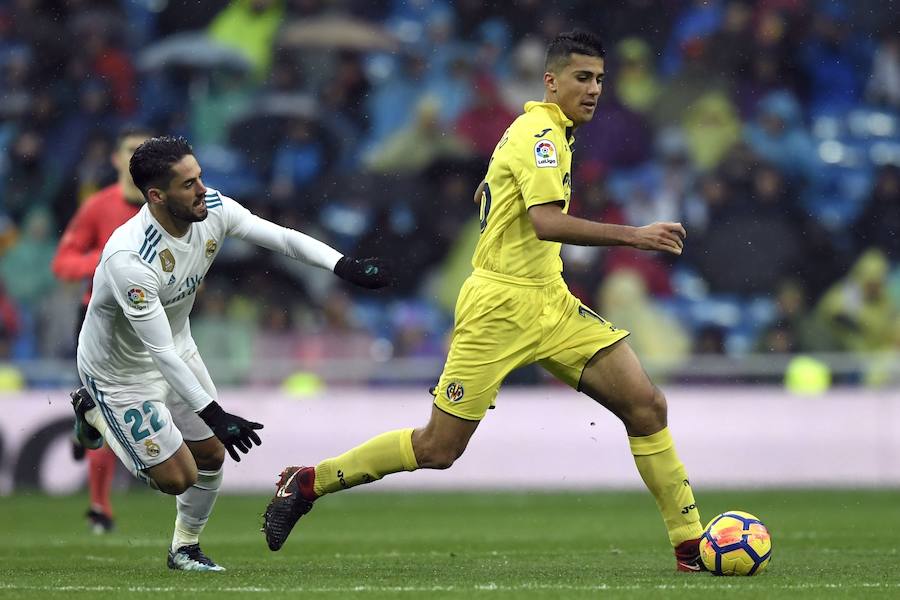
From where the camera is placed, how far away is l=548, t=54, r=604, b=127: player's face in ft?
26.2

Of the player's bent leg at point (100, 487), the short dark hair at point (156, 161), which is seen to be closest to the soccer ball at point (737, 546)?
the short dark hair at point (156, 161)

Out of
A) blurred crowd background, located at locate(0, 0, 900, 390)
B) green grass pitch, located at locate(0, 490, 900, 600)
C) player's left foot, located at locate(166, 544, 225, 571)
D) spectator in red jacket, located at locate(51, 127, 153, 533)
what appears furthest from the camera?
blurred crowd background, located at locate(0, 0, 900, 390)

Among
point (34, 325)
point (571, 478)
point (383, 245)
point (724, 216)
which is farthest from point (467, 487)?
point (34, 325)

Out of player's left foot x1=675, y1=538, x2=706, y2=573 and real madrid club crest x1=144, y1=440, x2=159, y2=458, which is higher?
real madrid club crest x1=144, y1=440, x2=159, y2=458

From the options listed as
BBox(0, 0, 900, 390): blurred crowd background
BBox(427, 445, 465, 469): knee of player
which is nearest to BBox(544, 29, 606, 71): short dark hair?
BBox(427, 445, 465, 469): knee of player

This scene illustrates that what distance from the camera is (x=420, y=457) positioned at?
8.00 metres

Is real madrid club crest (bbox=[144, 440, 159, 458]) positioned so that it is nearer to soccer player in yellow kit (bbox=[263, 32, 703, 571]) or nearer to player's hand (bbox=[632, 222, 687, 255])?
soccer player in yellow kit (bbox=[263, 32, 703, 571])

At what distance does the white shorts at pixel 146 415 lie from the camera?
313 inches

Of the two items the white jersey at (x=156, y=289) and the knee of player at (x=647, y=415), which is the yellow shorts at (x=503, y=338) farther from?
the white jersey at (x=156, y=289)

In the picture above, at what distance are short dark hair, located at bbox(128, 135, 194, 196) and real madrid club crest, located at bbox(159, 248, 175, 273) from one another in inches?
12.4

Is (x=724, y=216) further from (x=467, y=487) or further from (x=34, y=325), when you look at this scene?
(x=34, y=325)

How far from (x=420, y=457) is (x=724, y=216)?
29.2ft

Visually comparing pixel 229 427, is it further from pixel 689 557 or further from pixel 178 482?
pixel 689 557

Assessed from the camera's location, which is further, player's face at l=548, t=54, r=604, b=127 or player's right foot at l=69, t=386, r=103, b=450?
player's right foot at l=69, t=386, r=103, b=450
